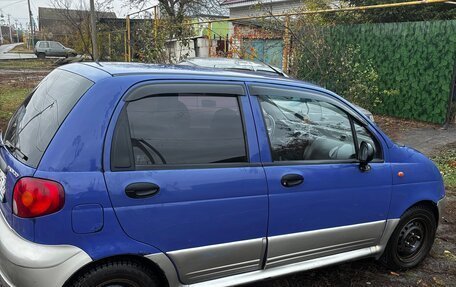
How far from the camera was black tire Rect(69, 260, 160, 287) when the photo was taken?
238cm

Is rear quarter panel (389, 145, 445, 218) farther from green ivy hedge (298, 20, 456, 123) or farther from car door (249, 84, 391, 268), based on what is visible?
green ivy hedge (298, 20, 456, 123)

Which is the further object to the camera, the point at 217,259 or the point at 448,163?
the point at 448,163

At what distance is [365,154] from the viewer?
3.26 m

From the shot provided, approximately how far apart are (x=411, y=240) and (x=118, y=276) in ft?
8.72

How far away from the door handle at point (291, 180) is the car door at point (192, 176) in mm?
162

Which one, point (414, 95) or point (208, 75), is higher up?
point (208, 75)

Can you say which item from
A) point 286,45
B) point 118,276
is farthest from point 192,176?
point 286,45

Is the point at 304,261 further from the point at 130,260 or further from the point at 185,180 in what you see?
the point at 130,260

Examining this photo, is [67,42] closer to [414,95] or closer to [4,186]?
[414,95]

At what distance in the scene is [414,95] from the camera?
33.9 ft

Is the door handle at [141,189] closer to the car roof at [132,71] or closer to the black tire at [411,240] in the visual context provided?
the car roof at [132,71]

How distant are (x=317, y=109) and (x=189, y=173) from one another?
128cm

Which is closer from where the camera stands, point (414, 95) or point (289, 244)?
point (289, 244)

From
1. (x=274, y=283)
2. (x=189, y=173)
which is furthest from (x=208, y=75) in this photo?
(x=274, y=283)
